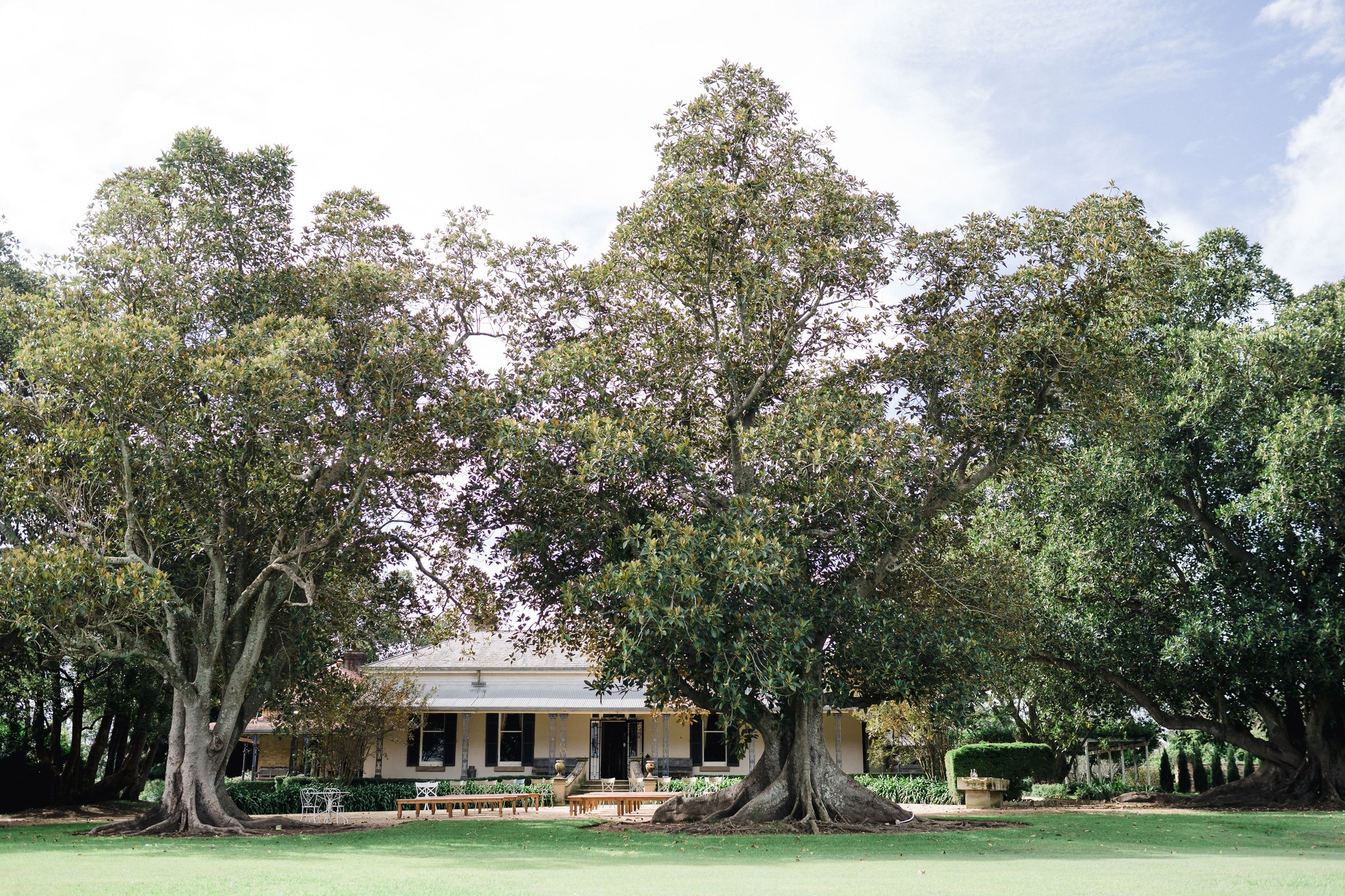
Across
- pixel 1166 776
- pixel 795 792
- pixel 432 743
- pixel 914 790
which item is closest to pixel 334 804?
pixel 432 743

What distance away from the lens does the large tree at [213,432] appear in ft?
52.0

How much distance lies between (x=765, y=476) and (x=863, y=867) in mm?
7417

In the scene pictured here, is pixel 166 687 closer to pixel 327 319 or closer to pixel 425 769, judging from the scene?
pixel 425 769

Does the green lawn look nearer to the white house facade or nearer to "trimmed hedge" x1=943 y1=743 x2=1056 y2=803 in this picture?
"trimmed hedge" x1=943 y1=743 x2=1056 y2=803

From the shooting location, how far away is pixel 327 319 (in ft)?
59.6

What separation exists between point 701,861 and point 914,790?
16333 millimetres

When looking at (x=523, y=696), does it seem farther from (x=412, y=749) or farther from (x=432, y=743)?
(x=412, y=749)

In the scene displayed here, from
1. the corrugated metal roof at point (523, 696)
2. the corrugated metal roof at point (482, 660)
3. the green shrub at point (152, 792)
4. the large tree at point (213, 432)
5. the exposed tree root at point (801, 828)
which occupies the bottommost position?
the green shrub at point (152, 792)

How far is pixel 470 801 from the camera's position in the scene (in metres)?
21.3

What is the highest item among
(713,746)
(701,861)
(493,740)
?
(493,740)

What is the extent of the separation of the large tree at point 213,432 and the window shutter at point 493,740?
11.9 metres

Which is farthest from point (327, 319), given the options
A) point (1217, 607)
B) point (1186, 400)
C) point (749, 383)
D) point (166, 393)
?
point (1217, 607)

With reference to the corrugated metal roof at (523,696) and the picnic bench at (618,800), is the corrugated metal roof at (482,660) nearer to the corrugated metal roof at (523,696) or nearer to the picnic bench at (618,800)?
the corrugated metal roof at (523,696)

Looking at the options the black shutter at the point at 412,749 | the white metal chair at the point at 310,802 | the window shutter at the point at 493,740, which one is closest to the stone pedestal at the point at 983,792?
the window shutter at the point at 493,740
